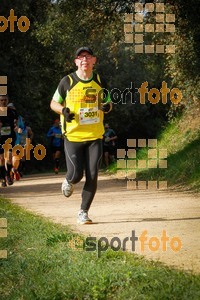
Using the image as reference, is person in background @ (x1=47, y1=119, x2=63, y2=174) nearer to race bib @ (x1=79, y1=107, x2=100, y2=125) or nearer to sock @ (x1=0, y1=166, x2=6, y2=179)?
sock @ (x1=0, y1=166, x2=6, y2=179)

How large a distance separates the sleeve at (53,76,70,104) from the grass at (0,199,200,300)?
6.17 feet

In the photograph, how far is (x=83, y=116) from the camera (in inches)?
390

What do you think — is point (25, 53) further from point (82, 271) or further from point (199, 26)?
point (82, 271)

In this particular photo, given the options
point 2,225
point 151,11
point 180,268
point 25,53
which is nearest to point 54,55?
point 25,53

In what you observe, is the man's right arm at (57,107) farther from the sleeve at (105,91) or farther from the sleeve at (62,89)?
the sleeve at (105,91)

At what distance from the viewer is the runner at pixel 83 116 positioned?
9.73m

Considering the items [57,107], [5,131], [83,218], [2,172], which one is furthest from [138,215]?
[2,172]

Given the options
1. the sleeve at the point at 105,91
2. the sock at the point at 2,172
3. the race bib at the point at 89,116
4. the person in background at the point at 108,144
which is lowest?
the person in background at the point at 108,144

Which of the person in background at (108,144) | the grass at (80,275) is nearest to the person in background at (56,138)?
the person in background at (108,144)

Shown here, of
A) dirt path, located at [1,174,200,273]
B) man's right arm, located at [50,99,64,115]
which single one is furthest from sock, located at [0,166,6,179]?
man's right arm, located at [50,99,64,115]

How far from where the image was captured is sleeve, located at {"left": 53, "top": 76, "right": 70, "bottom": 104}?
980 centimetres

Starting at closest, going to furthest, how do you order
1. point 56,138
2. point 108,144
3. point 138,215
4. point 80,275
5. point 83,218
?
point 80,275, point 83,218, point 138,215, point 56,138, point 108,144

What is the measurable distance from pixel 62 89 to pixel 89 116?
1.50 feet

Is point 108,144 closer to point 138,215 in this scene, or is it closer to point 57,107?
point 138,215
